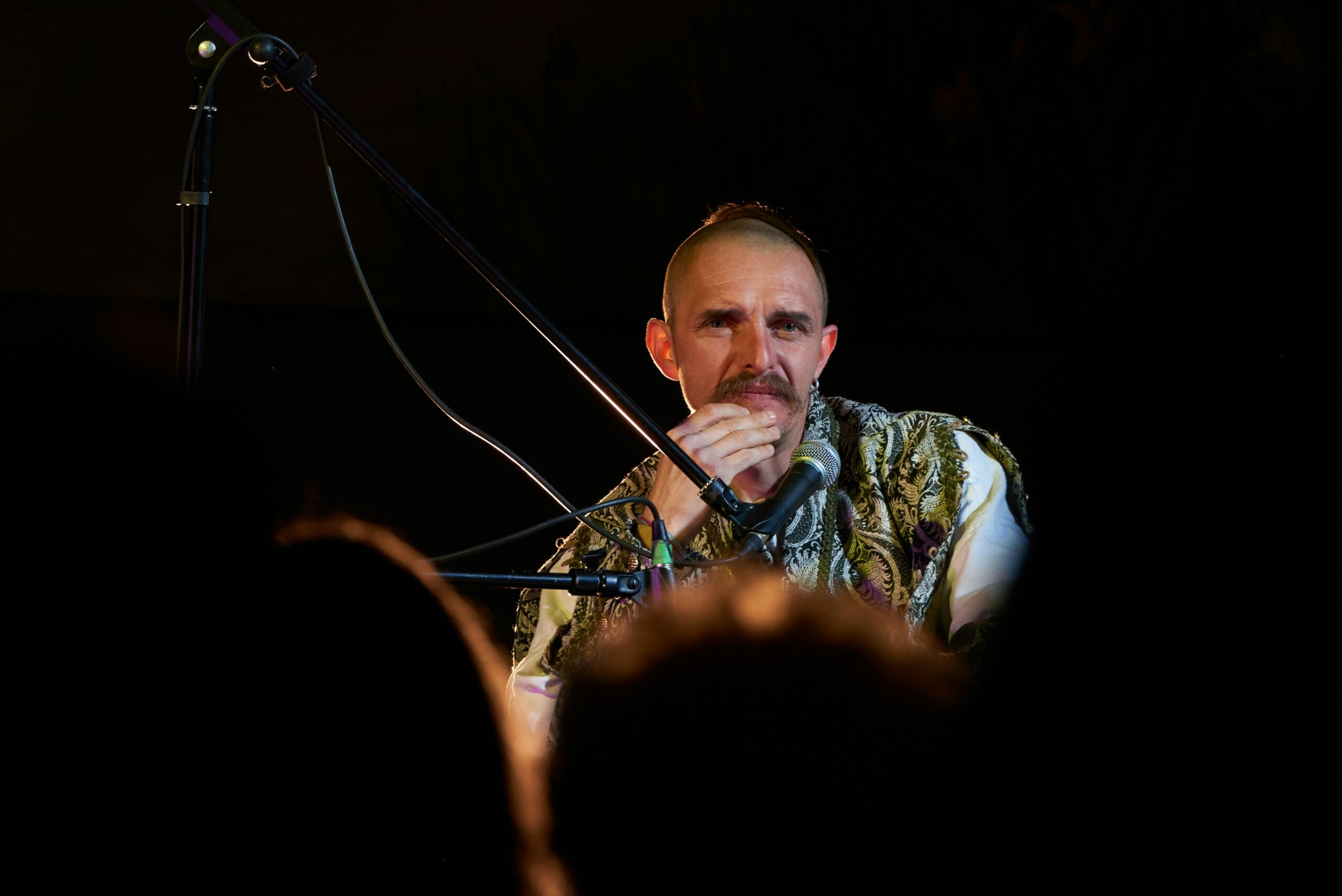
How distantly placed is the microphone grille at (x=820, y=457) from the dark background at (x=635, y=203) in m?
1.68

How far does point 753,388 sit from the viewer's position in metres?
2.29

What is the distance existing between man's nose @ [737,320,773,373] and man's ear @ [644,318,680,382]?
1.09ft

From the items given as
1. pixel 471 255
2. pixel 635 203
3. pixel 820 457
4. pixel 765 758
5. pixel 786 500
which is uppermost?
pixel 635 203

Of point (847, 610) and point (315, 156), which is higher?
point (315, 156)

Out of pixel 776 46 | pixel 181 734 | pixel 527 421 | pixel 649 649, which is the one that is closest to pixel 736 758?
pixel 649 649

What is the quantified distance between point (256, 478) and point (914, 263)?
124 inches

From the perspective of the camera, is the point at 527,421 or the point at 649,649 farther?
the point at 527,421

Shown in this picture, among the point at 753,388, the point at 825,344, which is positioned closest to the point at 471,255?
the point at 753,388

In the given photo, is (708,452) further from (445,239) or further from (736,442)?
(445,239)

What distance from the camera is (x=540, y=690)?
2361 mm

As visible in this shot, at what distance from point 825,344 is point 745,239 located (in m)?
0.33

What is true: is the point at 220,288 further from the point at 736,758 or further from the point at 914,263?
the point at 736,758

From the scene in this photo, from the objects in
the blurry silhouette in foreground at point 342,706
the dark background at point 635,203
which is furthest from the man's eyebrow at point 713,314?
the blurry silhouette in foreground at point 342,706

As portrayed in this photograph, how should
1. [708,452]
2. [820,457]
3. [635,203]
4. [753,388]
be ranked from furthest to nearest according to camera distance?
[635,203]
[753,388]
[708,452]
[820,457]
